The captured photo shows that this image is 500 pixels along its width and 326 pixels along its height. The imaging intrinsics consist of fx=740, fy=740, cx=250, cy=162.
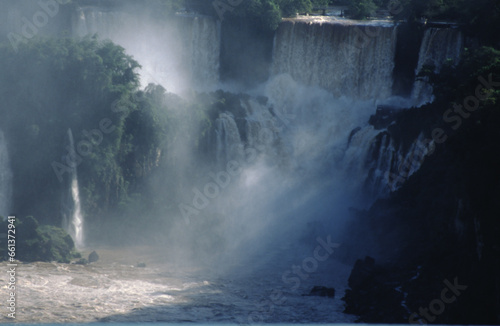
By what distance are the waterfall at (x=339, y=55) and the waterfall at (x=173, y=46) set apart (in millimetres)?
4317

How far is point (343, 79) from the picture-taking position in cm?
4506

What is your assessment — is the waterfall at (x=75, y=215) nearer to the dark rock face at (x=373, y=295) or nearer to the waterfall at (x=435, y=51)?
the dark rock face at (x=373, y=295)

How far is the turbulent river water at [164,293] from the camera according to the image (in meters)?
28.5

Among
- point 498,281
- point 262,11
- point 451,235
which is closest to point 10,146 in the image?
point 262,11

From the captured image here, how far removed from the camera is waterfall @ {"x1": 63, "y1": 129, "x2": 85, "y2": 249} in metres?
37.8

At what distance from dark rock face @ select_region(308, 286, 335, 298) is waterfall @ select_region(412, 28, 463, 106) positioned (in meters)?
15.0

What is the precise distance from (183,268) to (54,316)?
27.2ft

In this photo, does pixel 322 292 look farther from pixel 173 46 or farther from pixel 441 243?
pixel 173 46

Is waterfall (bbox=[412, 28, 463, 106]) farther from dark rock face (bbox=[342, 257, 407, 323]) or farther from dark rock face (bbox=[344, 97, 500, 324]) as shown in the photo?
dark rock face (bbox=[342, 257, 407, 323])

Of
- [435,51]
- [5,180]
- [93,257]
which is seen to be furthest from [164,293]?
[435,51]

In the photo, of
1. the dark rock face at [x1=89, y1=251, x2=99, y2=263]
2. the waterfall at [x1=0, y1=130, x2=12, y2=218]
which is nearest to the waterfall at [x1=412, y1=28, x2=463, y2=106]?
the dark rock face at [x1=89, y1=251, x2=99, y2=263]

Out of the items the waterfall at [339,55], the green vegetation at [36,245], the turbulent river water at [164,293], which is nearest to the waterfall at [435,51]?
the waterfall at [339,55]

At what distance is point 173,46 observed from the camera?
153ft

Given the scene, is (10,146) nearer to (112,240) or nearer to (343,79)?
(112,240)
